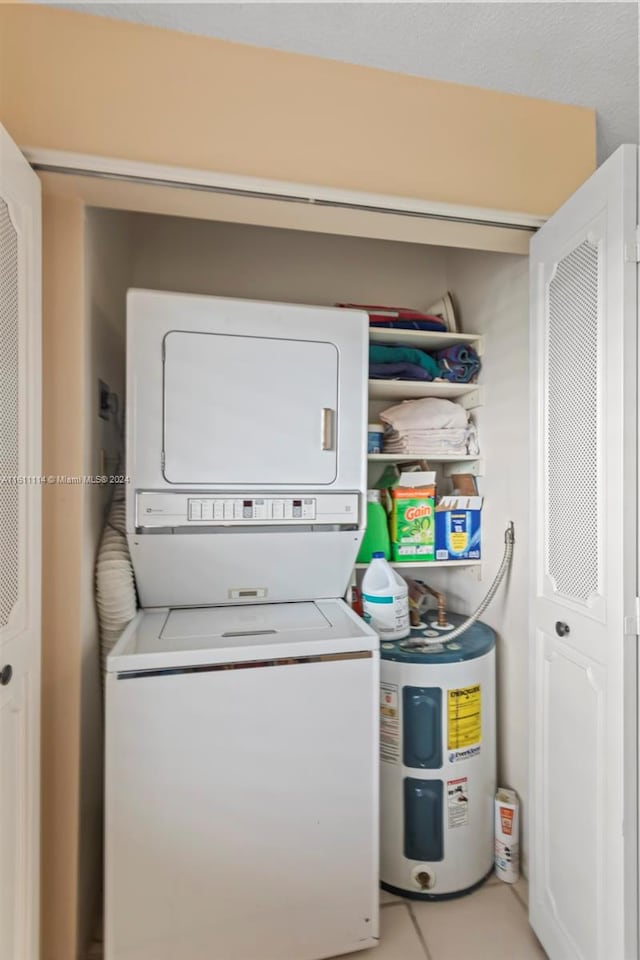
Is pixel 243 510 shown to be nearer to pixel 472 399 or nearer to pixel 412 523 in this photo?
pixel 412 523

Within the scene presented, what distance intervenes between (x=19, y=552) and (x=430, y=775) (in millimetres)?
1564

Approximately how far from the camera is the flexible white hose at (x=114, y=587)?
1636 mm

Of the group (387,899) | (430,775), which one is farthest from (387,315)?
(387,899)

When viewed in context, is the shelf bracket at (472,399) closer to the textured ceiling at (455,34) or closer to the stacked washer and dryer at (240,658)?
the stacked washer and dryer at (240,658)

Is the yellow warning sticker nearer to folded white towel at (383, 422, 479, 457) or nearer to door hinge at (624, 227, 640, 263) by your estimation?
folded white towel at (383, 422, 479, 457)

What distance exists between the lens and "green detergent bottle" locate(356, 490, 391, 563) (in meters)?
2.11

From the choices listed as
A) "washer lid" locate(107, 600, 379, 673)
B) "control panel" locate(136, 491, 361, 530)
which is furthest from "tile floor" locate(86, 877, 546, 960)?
"control panel" locate(136, 491, 361, 530)

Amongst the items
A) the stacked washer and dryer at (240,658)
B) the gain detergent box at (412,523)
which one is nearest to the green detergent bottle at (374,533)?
the gain detergent box at (412,523)

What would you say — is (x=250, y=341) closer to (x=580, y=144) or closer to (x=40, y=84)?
(x=40, y=84)

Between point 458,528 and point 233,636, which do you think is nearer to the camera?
point 233,636

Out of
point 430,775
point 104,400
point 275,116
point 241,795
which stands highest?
point 275,116

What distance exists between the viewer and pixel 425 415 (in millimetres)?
2178

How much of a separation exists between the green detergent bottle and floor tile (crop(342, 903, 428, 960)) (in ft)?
4.08

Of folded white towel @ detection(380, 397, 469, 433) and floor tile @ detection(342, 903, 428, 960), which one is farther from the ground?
folded white towel @ detection(380, 397, 469, 433)
